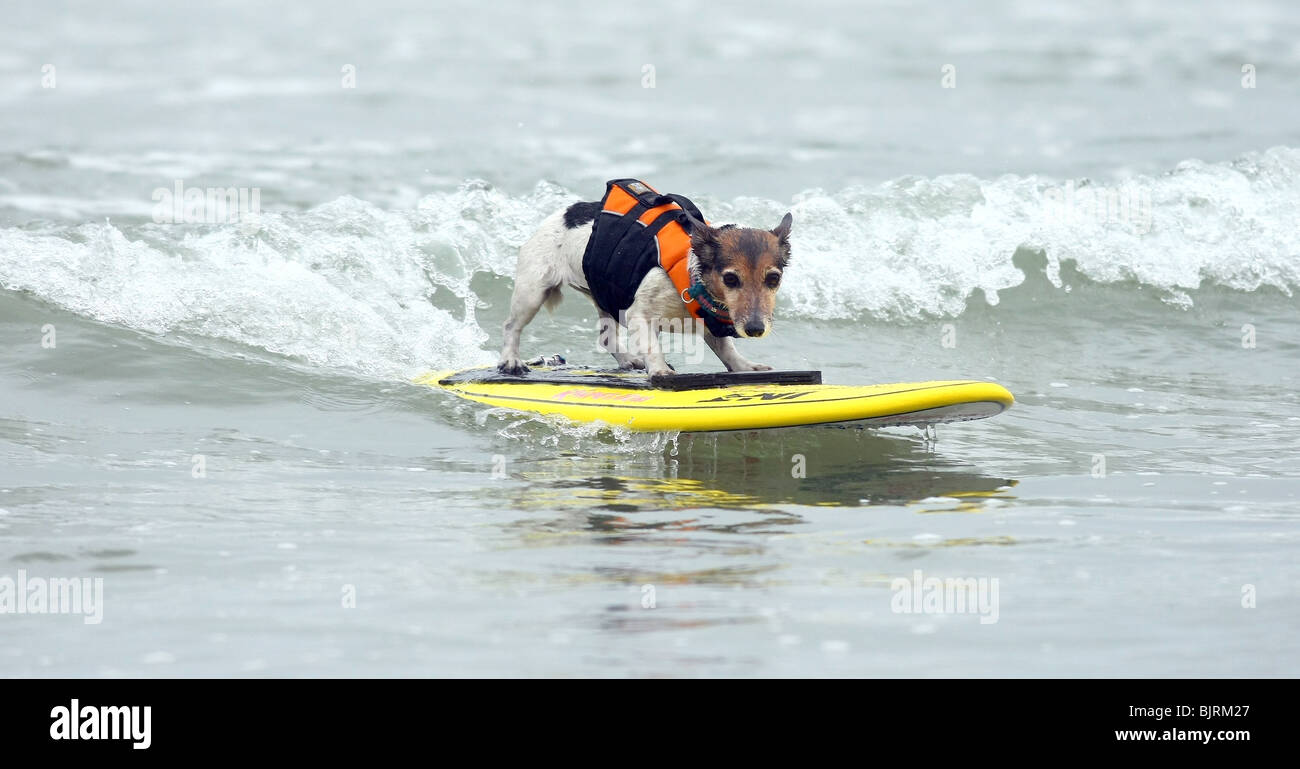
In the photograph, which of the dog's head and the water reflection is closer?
the water reflection

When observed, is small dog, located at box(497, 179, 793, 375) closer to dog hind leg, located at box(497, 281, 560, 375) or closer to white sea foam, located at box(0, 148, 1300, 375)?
dog hind leg, located at box(497, 281, 560, 375)

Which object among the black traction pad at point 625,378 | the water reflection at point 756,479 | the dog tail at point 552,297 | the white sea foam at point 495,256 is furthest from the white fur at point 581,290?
the white sea foam at point 495,256

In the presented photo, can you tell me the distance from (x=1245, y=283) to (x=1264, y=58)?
529 inches

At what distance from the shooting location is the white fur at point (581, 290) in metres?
6.94

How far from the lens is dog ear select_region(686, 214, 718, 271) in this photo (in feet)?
21.6

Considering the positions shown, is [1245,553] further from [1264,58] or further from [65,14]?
[65,14]

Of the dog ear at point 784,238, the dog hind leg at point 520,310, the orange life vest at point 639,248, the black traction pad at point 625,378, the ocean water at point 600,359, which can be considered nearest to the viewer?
the ocean water at point 600,359

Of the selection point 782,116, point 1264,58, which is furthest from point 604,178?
point 1264,58

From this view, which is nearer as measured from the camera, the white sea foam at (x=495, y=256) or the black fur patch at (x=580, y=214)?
the black fur patch at (x=580, y=214)

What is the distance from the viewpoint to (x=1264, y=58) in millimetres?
24234

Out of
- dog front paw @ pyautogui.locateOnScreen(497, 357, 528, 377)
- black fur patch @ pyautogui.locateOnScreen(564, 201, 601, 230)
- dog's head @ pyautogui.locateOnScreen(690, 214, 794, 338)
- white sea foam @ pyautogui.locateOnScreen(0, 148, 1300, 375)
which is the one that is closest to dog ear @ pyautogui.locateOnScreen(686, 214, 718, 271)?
dog's head @ pyautogui.locateOnScreen(690, 214, 794, 338)

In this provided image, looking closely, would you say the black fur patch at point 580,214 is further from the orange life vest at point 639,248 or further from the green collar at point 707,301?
the green collar at point 707,301

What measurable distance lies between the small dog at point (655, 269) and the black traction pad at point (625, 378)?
10cm

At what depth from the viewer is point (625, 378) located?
7484 mm
